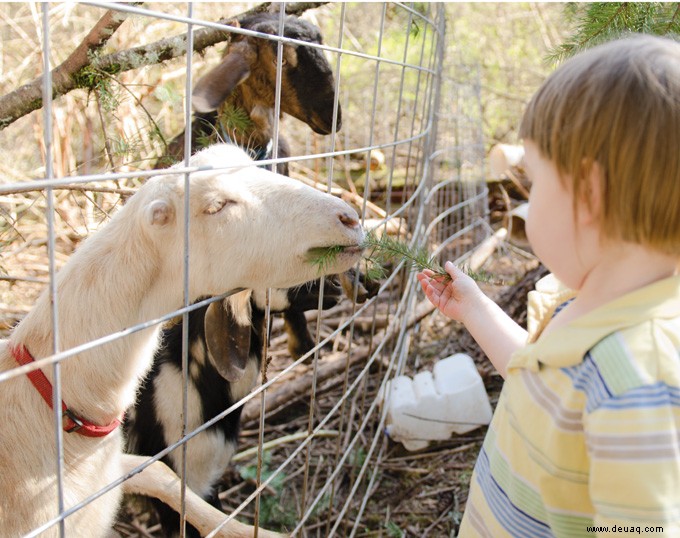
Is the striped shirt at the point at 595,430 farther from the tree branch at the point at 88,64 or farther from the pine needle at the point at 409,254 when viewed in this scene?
the tree branch at the point at 88,64

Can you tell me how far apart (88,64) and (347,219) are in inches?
47.3

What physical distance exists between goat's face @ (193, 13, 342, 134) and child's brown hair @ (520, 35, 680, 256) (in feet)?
8.40

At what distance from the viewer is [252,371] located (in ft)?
9.08

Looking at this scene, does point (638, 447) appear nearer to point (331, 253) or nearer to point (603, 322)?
point (603, 322)

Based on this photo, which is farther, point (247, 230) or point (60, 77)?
point (60, 77)

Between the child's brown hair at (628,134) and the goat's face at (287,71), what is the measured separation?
2.56 metres

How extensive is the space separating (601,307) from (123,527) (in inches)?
104

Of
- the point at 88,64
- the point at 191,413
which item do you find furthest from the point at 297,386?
the point at 88,64

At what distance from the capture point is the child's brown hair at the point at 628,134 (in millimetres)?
964

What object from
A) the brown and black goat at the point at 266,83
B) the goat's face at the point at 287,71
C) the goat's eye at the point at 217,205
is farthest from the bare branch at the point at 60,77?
the goat's face at the point at 287,71

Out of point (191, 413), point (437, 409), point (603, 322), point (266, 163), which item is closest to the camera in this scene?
point (603, 322)

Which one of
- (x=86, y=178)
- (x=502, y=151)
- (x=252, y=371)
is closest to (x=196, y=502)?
(x=252, y=371)

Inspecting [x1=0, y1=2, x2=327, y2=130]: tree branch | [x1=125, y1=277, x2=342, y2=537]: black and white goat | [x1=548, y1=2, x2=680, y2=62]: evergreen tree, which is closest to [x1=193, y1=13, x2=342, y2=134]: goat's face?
[x1=0, y1=2, x2=327, y2=130]: tree branch

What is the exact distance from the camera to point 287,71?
3799mm
